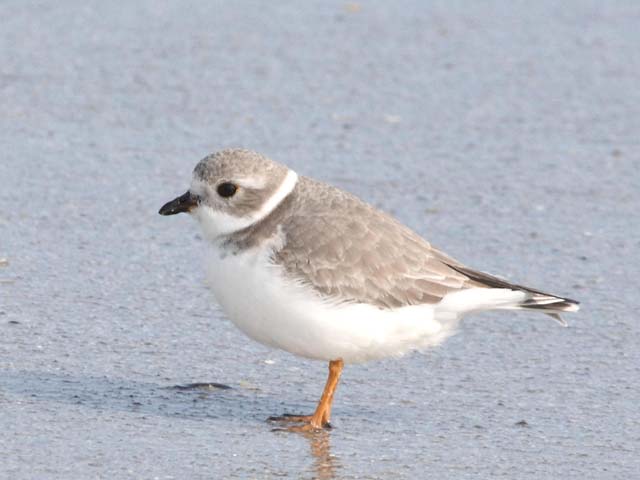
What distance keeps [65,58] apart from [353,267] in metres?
4.49

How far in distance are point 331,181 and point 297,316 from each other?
2.60m

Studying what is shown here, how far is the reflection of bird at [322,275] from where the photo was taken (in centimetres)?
493

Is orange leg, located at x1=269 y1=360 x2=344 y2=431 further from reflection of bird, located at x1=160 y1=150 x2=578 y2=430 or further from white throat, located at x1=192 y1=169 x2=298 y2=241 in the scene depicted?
white throat, located at x1=192 y1=169 x2=298 y2=241

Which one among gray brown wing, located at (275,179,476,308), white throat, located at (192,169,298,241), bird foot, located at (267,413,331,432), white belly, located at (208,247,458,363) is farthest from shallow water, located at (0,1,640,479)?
white throat, located at (192,169,298,241)

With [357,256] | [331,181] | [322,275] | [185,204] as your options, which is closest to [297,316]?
[322,275]

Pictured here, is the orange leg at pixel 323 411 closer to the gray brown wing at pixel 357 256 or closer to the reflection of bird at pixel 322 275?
the reflection of bird at pixel 322 275

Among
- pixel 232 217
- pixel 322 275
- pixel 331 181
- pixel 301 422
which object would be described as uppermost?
pixel 331 181

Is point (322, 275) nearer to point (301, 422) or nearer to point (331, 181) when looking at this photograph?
point (301, 422)

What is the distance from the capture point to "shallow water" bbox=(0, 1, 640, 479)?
4.80 metres

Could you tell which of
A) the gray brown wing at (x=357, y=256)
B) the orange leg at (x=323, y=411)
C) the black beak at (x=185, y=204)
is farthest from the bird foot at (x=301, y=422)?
the black beak at (x=185, y=204)

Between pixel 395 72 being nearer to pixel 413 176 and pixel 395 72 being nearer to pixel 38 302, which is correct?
pixel 413 176

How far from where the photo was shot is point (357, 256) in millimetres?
5117

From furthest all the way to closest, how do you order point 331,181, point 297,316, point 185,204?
1. point 331,181
2. point 185,204
3. point 297,316

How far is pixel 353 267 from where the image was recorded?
16.7 feet
